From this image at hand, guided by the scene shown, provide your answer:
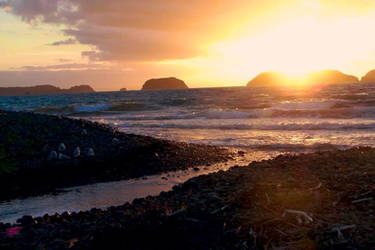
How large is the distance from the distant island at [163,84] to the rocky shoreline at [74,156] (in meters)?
176

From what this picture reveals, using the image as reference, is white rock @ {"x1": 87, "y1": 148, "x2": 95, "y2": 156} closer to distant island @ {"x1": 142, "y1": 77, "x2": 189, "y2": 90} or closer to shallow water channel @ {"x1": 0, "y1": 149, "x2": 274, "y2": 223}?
shallow water channel @ {"x1": 0, "y1": 149, "x2": 274, "y2": 223}

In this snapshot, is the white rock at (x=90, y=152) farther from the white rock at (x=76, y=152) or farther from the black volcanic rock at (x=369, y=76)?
the black volcanic rock at (x=369, y=76)

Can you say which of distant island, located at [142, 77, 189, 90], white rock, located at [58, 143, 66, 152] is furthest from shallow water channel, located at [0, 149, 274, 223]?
distant island, located at [142, 77, 189, 90]

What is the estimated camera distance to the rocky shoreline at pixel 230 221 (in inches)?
168

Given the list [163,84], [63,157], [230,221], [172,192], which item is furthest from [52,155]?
[163,84]

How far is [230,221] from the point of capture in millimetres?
4758

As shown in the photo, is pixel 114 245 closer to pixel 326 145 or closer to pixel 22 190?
pixel 22 190

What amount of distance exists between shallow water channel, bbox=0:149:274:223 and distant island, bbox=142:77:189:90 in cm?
18071

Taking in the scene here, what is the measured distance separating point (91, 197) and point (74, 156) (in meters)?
3.38

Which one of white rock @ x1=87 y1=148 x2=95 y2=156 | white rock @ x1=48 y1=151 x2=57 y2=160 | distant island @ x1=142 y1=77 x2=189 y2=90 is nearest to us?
white rock @ x1=48 y1=151 x2=57 y2=160

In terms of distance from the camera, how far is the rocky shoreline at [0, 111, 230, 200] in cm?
883

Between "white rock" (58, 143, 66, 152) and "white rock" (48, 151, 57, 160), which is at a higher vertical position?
"white rock" (58, 143, 66, 152)

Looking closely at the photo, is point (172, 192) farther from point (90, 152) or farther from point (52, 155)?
point (52, 155)

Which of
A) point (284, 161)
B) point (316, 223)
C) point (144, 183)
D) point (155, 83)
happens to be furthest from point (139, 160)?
point (155, 83)
